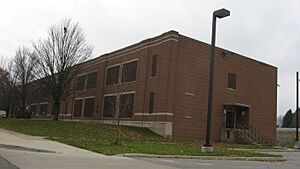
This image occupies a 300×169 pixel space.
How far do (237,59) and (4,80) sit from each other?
118 feet

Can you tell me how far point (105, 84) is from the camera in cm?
5072

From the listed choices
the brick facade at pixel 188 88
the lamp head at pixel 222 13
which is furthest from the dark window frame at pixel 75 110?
the lamp head at pixel 222 13

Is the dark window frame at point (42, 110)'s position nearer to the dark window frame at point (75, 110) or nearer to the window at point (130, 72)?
the dark window frame at point (75, 110)

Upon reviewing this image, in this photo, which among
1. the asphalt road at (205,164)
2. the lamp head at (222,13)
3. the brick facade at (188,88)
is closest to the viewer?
the asphalt road at (205,164)

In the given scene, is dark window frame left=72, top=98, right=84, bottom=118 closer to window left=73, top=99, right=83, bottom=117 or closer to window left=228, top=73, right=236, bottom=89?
window left=73, top=99, right=83, bottom=117

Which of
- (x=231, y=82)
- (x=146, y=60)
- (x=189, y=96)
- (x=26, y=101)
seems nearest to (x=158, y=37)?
(x=146, y=60)

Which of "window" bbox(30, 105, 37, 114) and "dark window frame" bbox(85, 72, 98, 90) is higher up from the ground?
"dark window frame" bbox(85, 72, 98, 90)

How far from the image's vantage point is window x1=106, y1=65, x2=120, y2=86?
158ft

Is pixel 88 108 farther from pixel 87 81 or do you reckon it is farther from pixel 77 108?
pixel 87 81

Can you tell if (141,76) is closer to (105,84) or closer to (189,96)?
(189,96)

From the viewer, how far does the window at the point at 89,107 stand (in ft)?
173

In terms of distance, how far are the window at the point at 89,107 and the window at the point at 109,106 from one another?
3706mm

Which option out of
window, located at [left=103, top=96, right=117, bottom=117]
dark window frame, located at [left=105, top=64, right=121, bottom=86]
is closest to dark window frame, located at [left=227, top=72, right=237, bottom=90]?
dark window frame, located at [left=105, top=64, right=121, bottom=86]

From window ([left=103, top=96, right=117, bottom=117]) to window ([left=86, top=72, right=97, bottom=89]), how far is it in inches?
179
